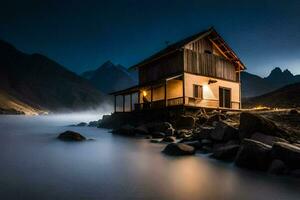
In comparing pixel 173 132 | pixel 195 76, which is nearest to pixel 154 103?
pixel 195 76

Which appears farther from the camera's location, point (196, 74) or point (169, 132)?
point (196, 74)

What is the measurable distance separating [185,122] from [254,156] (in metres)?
13.4

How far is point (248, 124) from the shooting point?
484 inches

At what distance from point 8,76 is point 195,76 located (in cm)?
18385

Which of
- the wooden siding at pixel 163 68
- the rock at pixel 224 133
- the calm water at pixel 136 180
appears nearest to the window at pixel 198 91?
the wooden siding at pixel 163 68

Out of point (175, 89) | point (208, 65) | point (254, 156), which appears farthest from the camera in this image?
point (208, 65)

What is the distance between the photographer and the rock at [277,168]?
8.88 m

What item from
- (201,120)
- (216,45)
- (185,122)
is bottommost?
(185,122)

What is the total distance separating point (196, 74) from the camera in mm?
28719

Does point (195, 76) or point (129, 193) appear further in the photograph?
point (195, 76)

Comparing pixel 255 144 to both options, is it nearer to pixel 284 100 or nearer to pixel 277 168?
pixel 277 168

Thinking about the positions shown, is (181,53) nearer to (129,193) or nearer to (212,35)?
(212,35)

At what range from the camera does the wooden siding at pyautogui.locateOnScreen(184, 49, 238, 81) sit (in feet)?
92.9

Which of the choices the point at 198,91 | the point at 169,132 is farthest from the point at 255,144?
the point at 198,91
